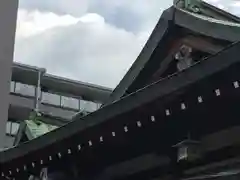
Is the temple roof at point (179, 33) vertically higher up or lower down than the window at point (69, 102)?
lower down

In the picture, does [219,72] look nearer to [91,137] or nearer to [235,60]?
[235,60]

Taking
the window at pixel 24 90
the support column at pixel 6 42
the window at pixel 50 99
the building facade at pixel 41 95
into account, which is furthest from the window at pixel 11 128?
the support column at pixel 6 42

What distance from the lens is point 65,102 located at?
109ft

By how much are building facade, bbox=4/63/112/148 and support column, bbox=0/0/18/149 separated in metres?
4.04

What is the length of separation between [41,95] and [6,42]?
19.9 feet

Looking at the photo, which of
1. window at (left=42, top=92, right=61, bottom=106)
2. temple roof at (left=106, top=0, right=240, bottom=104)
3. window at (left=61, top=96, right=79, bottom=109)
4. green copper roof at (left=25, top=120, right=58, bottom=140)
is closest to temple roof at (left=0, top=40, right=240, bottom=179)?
green copper roof at (left=25, top=120, right=58, bottom=140)

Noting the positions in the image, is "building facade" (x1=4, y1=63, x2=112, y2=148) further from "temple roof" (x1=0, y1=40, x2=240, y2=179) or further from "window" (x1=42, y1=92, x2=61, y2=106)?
"temple roof" (x1=0, y1=40, x2=240, y2=179)

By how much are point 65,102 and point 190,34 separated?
26021 mm

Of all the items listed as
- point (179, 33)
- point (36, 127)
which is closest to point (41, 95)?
point (36, 127)

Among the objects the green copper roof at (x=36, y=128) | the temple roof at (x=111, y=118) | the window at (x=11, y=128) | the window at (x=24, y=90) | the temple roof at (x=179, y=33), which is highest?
the window at (x=24, y=90)

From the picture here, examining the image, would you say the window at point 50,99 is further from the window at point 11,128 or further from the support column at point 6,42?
the support column at point 6,42

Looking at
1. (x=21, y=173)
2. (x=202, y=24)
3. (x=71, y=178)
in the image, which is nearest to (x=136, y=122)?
(x=202, y=24)

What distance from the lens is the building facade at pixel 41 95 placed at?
32031mm

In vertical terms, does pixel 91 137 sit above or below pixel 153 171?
above
